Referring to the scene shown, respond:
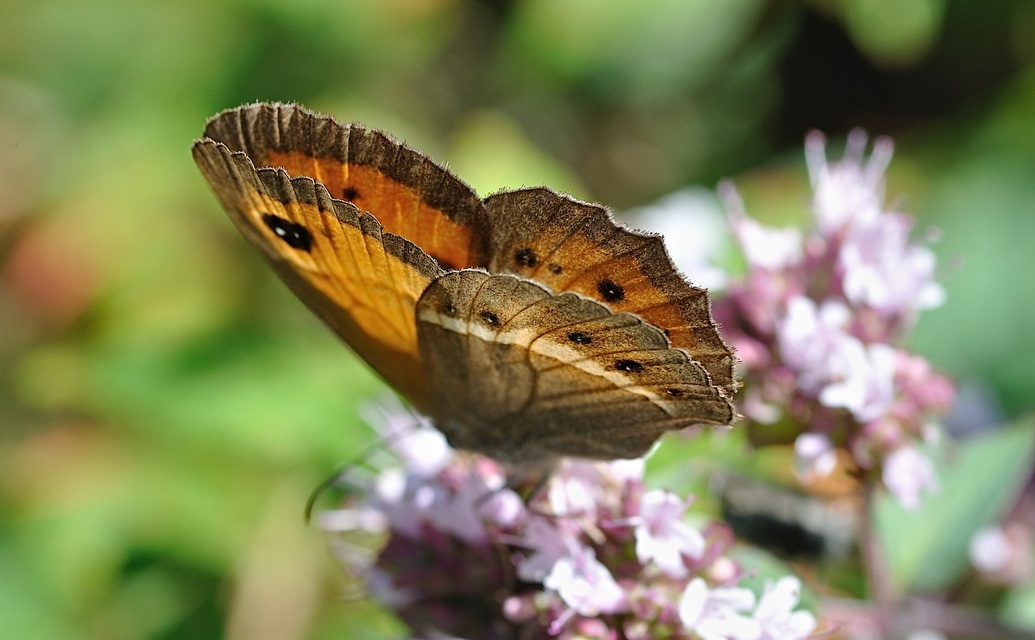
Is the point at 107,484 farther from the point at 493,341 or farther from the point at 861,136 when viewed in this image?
the point at 861,136

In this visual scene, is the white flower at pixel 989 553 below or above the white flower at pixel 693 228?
below

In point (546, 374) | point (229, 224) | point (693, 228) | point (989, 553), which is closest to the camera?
point (546, 374)

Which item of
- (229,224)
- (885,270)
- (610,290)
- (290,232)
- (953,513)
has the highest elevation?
(229,224)

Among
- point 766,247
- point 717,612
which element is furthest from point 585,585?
point 766,247

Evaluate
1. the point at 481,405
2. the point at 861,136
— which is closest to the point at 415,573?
the point at 481,405

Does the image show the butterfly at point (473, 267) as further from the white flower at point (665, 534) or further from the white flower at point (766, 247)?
the white flower at point (766, 247)

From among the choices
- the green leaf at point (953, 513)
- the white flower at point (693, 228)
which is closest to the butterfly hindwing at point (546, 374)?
the white flower at point (693, 228)

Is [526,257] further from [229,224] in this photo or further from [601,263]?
[229,224]
